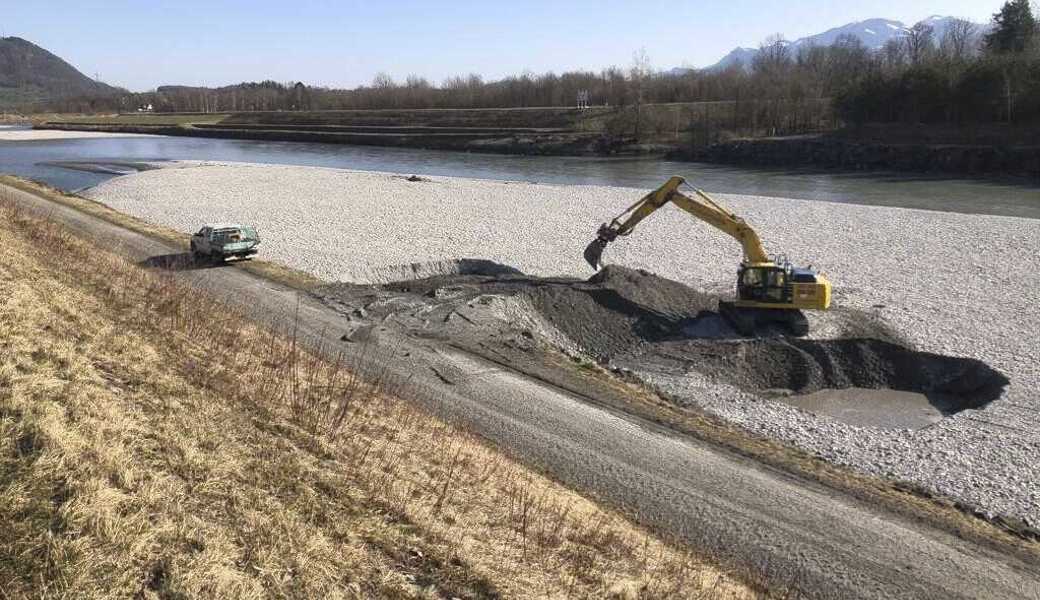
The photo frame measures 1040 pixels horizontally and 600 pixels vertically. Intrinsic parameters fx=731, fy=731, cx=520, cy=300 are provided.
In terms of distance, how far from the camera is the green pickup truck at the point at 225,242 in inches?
1091

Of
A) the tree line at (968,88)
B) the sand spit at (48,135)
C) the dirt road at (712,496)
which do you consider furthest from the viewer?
the sand spit at (48,135)

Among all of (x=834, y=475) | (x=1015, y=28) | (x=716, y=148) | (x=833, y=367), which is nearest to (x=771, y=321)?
(x=833, y=367)

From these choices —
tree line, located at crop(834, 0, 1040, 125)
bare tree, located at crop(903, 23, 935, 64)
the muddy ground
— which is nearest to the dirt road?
the muddy ground

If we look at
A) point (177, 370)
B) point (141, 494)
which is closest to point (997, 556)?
point (141, 494)

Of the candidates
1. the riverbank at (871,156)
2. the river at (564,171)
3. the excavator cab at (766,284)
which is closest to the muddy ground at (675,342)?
the excavator cab at (766,284)

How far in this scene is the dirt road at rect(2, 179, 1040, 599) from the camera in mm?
10531

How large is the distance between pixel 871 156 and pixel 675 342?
62.1m

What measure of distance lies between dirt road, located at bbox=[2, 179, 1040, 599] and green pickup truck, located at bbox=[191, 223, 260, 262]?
11.3m

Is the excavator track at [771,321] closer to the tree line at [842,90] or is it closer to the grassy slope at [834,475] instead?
the grassy slope at [834,475]

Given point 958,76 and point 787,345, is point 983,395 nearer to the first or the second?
point 787,345

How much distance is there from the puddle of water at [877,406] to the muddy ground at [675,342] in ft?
0.08

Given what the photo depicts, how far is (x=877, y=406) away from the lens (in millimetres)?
18141

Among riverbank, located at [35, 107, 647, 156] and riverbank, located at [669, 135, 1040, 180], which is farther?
riverbank, located at [35, 107, 647, 156]

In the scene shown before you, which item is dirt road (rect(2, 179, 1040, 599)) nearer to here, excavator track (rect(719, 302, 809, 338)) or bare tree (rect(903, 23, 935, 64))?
excavator track (rect(719, 302, 809, 338))
